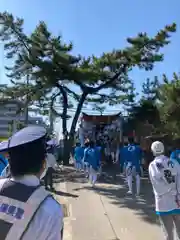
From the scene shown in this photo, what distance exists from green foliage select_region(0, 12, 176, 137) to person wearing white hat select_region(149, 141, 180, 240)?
13.4 m

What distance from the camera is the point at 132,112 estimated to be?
20328 mm

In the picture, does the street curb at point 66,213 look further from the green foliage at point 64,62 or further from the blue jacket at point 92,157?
the green foliage at point 64,62

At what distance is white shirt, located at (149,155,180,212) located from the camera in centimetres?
402

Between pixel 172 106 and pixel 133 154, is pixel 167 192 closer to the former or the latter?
pixel 133 154

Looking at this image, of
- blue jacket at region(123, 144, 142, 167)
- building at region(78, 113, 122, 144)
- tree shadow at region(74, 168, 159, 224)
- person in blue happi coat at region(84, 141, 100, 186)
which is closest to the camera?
tree shadow at region(74, 168, 159, 224)

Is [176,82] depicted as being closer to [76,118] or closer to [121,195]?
[121,195]

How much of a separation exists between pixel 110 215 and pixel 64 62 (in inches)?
451

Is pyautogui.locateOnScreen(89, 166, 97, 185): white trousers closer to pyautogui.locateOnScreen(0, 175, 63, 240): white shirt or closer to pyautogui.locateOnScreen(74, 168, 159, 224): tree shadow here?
pyautogui.locateOnScreen(74, 168, 159, 224): tree shadow

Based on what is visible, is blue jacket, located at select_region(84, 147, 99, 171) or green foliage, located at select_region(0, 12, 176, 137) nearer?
blue jacket, located at select_region(84, 147, 99, 171)

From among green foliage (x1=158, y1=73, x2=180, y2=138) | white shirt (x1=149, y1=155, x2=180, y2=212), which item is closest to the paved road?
white shirt (x1=149, y1=155, x2=180, y2=212)

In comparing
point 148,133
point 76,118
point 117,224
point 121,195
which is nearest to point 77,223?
point 117,224

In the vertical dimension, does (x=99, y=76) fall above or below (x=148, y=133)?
above

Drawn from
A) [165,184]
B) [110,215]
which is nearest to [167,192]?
[165,184]

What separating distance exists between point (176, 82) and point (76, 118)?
836 cm
